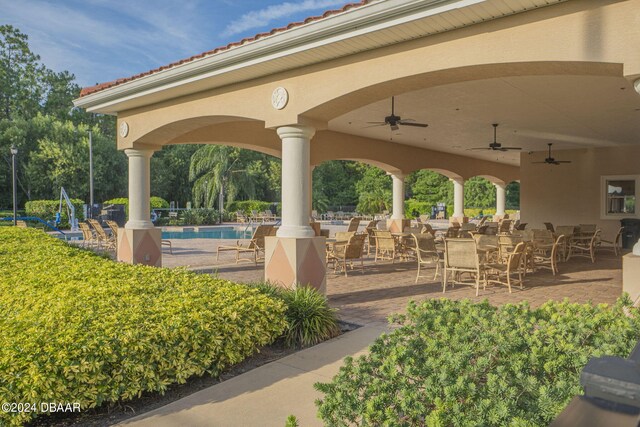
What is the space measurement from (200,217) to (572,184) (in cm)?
2084

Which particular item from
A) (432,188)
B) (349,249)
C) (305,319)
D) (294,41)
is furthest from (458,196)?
(432,188)

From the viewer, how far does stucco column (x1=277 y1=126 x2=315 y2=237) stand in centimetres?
675

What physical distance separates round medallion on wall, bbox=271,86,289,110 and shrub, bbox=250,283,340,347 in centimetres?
284

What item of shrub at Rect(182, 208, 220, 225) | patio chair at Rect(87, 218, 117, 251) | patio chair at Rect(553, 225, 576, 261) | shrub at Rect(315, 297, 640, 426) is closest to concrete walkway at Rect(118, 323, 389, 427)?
shrub at Rect(315, 297, 640, 426)

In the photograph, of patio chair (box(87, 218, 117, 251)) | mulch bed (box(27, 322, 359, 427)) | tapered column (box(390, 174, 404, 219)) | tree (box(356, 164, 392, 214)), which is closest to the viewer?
mulch bed (box(27, 322, 359, 427))

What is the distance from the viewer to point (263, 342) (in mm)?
4340

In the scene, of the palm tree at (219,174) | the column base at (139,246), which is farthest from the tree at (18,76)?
the column base at (139,246)

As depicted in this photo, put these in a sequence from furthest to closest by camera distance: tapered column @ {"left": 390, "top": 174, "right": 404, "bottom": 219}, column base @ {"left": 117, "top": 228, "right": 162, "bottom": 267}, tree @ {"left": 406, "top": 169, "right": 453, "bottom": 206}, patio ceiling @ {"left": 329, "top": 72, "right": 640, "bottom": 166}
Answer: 1. tree @ {"left": 406, "top": 169, "right": 453, "bottom": 206}
2. tapered column @ {"left": 390, "top": 174, "right": 404, "bottom": 219}
3. column base @ {"left": 117, "top": 228, "right": 162, "bottom": 267}
4. patio ceiling @ {"left": 329, "top": 72, "right": 640, "bottom": 166}

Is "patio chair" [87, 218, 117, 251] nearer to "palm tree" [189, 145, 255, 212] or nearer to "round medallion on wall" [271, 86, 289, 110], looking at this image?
"round medallion on wall" [271, 86, 289, 110]

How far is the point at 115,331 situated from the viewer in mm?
3410

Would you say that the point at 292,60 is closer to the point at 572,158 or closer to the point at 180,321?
the point at 180,321

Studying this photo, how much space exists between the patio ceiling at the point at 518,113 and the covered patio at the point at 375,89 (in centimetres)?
4

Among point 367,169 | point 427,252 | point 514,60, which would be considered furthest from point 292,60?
point 367,169

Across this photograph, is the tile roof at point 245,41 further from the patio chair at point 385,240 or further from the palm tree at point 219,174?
the palm tree at point 219,174
